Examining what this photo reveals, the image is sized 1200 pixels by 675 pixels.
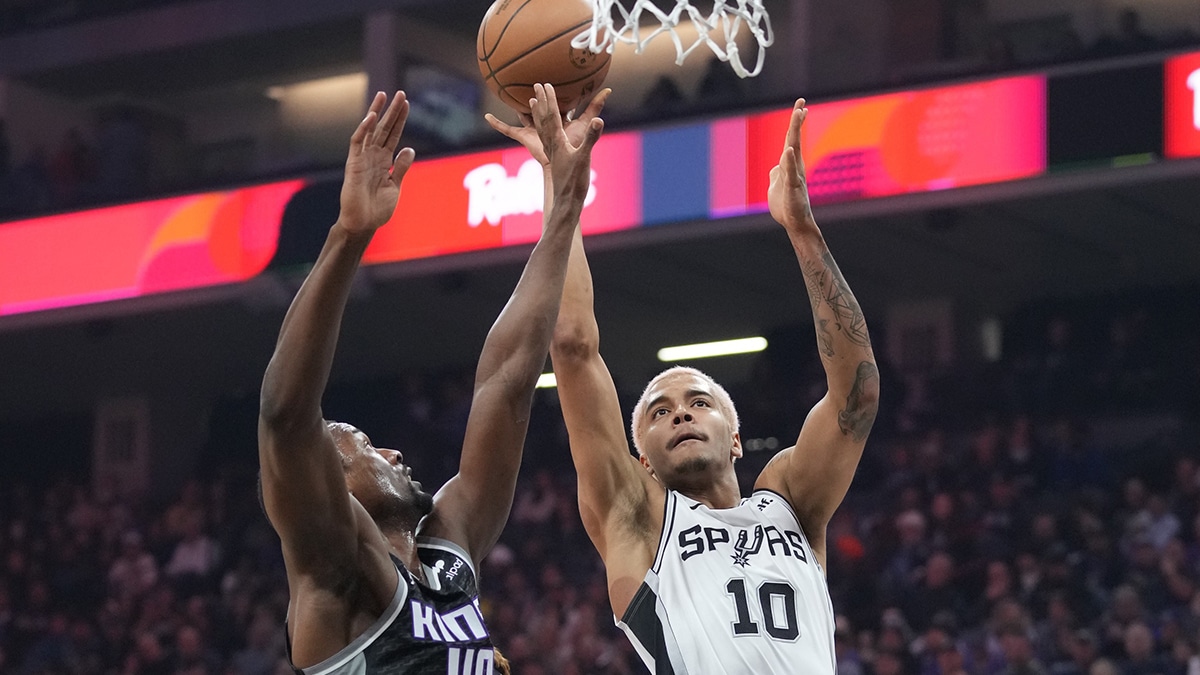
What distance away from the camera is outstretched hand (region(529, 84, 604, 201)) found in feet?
10.8

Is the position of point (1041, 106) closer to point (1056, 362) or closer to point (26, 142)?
point (1056, 362)

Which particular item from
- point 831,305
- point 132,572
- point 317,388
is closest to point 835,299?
point 831,305

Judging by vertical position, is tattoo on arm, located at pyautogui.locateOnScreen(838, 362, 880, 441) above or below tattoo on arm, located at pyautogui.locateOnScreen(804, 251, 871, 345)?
below

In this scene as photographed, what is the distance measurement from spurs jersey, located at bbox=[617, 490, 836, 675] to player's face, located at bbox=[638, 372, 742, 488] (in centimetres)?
10

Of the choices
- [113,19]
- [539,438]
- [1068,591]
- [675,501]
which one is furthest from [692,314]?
[675,501]

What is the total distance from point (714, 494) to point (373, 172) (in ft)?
5.89

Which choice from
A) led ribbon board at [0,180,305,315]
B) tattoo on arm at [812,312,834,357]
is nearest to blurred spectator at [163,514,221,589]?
led ribbon board at [0,180,305,315]

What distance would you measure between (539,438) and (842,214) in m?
3.83

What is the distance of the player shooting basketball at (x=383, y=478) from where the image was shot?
268cm

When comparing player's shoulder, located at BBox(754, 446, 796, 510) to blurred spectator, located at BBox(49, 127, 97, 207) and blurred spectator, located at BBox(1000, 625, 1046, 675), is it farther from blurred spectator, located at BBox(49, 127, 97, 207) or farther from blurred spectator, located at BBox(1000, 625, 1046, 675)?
blurred spectator, located at BBox(49, 127, 97, 207)

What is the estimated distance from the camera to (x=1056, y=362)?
41.2 feet

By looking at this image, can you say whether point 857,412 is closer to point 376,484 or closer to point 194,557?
point 376,484

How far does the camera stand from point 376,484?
10.4 ft

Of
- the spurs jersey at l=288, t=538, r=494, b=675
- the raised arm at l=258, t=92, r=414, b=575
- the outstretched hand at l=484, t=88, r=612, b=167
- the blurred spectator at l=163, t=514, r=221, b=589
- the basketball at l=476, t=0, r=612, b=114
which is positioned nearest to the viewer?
the raised arm at l=258, t=92, r=414, b=575
